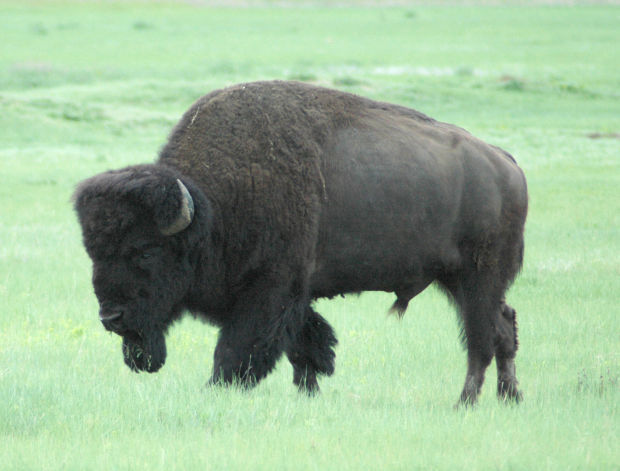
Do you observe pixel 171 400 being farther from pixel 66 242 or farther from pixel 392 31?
pixel 392 31

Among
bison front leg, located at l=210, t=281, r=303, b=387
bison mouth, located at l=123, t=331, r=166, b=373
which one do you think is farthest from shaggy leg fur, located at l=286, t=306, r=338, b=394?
bison mouth, located at l=123, t=331, r=166, b=373

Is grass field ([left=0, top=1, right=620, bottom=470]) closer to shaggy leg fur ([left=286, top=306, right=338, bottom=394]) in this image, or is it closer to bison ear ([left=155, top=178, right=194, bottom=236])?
shaggy leg fur ([left=286, top=306, right=338, bottom=394])

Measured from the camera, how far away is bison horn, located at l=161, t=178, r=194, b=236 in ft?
19.1

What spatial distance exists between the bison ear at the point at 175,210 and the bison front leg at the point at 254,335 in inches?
29.1

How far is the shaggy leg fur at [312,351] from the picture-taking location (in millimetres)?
6676

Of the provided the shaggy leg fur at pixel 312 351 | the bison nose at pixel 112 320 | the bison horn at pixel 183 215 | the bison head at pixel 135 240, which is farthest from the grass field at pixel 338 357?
the bison horn at pixel 183 215

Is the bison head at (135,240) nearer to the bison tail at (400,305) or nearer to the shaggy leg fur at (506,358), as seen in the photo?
the bison tail at (400,305)

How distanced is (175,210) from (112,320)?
750 mm

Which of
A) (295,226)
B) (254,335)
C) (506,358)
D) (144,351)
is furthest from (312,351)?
(506,358)

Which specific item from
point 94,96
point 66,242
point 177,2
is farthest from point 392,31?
point 66,242

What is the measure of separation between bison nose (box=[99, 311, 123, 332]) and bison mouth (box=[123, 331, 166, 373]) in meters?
0.20

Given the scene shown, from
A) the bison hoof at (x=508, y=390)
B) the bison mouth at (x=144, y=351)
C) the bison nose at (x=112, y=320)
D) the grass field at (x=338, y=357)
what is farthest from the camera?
the bison hoof at (x=508, y=390)

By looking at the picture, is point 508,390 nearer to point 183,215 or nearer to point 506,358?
point 506,358

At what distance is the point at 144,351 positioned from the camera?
6.14 metres
